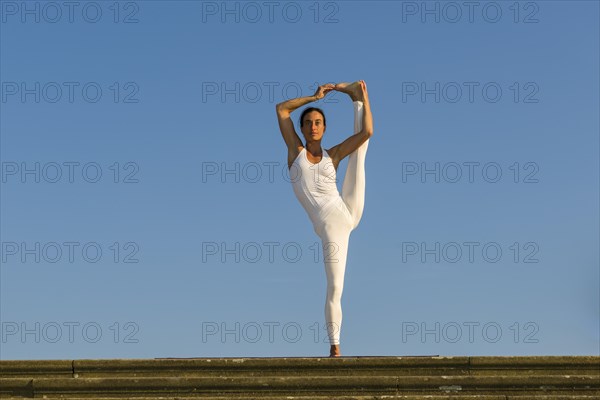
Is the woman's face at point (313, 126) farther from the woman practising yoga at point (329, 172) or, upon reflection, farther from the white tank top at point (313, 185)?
the white tank top at point (313, 185)

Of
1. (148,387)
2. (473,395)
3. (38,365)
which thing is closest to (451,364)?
(473,395)

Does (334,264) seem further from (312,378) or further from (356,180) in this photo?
(312,378)

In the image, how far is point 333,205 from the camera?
13.0m

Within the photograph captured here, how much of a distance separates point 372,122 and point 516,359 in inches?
164

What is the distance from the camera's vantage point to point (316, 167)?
13.1 m

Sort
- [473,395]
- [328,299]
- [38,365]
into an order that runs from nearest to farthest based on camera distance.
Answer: [473,395] < [38,365] < [328,299]

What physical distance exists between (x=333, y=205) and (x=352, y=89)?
72.7 inches

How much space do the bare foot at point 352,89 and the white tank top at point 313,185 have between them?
114 cm

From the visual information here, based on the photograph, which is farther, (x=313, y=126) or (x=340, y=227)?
(x=313, y=126)

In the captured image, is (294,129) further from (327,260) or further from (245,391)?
(245,391)

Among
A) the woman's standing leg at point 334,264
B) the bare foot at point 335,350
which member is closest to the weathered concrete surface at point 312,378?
the bare foot at point 335,350

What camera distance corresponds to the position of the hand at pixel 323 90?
1352 cm

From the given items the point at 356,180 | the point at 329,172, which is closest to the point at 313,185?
the point at 329,172

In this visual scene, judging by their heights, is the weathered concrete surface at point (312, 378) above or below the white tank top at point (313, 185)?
below
